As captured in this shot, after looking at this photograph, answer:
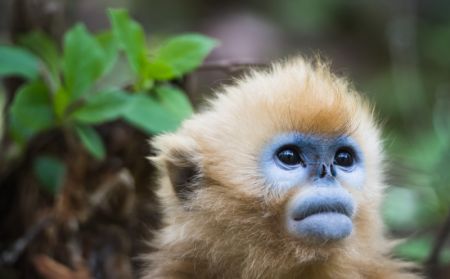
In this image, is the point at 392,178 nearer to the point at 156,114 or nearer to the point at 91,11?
the point at 156,114

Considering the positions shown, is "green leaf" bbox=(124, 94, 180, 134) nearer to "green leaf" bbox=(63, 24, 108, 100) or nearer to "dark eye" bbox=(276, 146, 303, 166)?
"green leaf" bbox=(63, 24, 108, 100)

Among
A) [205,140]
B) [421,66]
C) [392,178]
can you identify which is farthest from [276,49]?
[205,140]

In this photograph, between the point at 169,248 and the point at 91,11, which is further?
the point at 91,11

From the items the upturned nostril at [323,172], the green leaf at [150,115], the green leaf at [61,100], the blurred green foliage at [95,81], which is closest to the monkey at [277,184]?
the upturned nostril at [323,172]

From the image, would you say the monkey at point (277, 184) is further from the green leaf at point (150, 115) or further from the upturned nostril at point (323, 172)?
the green leaf at point (150, 115)

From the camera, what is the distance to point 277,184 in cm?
288

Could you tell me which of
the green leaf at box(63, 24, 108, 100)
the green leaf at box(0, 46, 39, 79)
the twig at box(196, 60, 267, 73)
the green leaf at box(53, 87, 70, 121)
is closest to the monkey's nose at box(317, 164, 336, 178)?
the twig at box(196, 60, 267, 73)

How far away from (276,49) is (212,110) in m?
4.86

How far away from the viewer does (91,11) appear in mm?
8102

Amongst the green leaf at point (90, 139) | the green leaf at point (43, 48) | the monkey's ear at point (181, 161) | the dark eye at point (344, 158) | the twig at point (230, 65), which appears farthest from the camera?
the green leaf at point (43, 48)

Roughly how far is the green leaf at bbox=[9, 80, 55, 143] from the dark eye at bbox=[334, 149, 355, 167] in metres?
1.34

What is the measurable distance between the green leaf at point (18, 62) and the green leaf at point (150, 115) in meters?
0.53

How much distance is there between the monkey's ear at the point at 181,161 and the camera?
121 inches

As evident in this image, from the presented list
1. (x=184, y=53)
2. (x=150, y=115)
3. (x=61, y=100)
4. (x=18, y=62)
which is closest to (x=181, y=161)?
(x=150, y=115)
